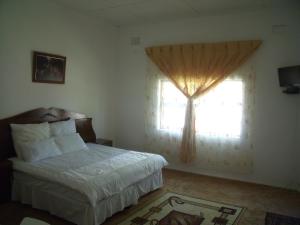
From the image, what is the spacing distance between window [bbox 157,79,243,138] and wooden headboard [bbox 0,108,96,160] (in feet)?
4.46

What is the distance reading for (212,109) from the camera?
4.43 m

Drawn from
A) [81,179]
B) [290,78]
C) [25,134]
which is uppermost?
[290,78]

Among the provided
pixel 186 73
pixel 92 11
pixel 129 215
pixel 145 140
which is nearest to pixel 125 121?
pixel 145 140

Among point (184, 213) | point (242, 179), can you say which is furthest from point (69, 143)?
point (242, 179)

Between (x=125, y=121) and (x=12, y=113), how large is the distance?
2237 mm

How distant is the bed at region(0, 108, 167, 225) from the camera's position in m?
2.69

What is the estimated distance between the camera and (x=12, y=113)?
357 centimetres

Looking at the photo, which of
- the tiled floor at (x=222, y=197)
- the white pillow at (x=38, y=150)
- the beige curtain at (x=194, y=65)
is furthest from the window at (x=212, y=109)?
the white pillow at (x=38, y=150)

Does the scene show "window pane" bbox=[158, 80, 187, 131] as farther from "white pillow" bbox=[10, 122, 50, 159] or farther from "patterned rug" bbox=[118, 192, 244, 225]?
"white pillow" bbox=[10, 122, 50, 159]

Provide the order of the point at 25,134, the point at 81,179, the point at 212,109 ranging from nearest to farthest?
the point at 81,179, the point at 25,134, the point at 212,109

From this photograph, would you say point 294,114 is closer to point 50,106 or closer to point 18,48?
point 50,106

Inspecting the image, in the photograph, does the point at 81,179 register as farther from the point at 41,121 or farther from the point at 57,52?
the point at 57,52

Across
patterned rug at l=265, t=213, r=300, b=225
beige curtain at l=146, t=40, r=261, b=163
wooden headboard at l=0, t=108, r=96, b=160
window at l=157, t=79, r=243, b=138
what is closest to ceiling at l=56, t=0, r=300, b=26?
beige curtain at l=146, t=40, r=261, b=163

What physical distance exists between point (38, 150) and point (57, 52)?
1586mm
